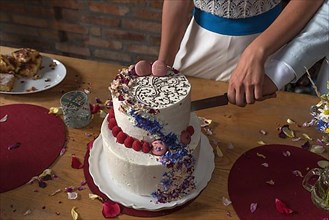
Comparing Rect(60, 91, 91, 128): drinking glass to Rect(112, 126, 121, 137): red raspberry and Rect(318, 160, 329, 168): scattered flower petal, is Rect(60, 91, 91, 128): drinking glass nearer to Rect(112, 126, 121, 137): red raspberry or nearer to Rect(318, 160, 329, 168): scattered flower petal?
Rect(112, 126, 121, 137): red raspberry

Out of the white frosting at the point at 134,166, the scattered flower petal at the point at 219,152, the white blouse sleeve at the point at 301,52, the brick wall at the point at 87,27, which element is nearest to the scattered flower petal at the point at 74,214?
the white frosting at the point at 134,166

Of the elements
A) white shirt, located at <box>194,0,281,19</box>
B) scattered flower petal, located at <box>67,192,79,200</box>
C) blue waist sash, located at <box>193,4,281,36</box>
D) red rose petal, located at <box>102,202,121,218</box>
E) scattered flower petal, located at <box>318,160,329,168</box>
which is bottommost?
scattered flower petal, located at <box>67,192,79,200</box>

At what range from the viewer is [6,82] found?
4.45 feet

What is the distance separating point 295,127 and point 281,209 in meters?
0.31

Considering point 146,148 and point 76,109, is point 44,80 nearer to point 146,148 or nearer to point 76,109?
point 76,109

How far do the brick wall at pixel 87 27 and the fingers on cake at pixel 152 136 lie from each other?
137 cm

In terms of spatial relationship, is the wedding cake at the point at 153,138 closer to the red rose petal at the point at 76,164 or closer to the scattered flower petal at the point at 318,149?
the red rose petal at the point at 76,164

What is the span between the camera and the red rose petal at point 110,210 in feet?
3.28

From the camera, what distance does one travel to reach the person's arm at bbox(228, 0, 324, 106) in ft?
3.78

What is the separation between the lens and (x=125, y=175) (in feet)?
3.31

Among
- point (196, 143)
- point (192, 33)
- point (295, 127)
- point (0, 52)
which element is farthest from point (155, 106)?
point (0, 52)

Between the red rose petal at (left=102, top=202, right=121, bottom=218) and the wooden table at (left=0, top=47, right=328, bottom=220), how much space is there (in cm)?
1

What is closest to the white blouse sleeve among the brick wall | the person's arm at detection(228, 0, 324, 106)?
the person's arm at detection(228, 0, 324, 106)

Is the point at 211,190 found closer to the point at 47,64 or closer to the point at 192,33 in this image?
the point at 192,33
